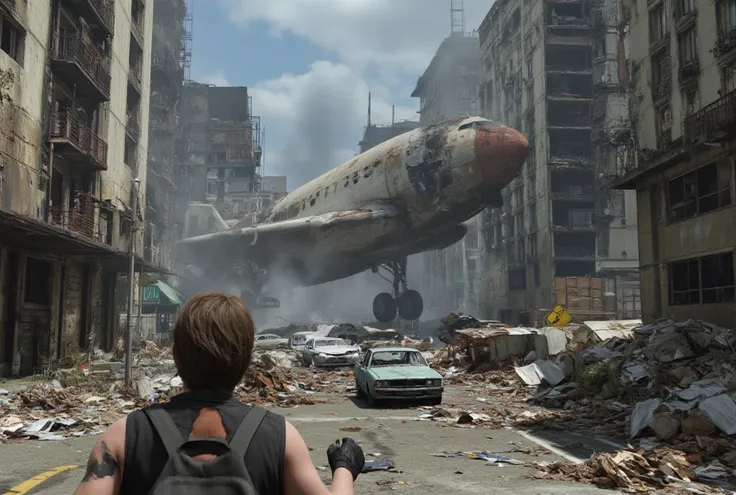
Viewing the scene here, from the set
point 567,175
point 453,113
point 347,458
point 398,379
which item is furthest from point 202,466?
point 453,113

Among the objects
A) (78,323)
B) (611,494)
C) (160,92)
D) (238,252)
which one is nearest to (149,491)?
(611,494)

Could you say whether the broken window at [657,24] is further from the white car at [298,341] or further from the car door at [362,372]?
the white car at [298,341]

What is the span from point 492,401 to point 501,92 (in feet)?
202

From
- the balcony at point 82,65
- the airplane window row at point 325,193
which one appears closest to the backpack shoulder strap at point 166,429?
the balcony at point 82,65

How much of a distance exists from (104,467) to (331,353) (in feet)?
85.8

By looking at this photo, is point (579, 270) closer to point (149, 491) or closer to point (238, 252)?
point (238, 252)

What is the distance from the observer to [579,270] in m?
60.5

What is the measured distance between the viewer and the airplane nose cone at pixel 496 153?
97.0 feet

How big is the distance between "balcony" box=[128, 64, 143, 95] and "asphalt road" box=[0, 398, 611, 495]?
95.1 feet

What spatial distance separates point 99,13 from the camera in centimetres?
3156

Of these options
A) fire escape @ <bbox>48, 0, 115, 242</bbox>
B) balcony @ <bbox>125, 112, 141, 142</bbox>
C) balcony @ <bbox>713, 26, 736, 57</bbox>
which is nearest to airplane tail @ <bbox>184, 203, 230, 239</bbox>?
balcony @ <bbox>125, 112, 141, 142</bbox>

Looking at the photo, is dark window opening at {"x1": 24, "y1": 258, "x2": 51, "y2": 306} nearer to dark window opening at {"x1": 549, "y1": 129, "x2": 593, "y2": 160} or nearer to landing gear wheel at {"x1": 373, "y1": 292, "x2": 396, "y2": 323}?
landing gear wheel at {"x1": 373, "y1": 292, "x2": 396, "y2": 323}

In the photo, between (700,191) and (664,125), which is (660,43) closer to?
(664,125)

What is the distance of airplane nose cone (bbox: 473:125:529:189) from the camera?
29.6m
